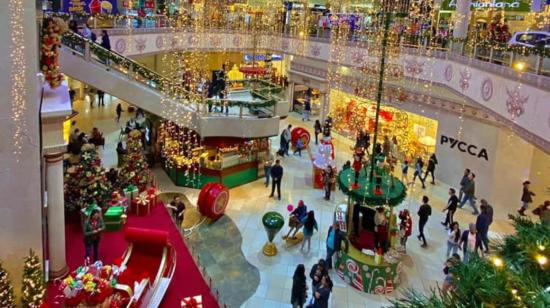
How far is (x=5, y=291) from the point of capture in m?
5.75

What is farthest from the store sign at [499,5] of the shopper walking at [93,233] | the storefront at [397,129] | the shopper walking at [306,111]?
the shopper walking at [93,233]

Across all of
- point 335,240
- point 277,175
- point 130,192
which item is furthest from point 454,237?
point 130,192

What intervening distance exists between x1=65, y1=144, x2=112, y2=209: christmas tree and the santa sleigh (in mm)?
2502

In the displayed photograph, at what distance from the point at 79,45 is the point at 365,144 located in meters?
8.69

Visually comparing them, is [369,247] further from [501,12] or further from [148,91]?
[501,12]

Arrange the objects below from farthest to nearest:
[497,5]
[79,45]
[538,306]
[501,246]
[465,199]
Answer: [497,5] → [465,199] → [79,45] → [501,246] → [538,306]

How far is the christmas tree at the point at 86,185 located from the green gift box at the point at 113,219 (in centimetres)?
48

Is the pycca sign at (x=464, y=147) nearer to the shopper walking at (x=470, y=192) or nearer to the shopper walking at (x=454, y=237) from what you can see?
the shopper walking at (x=470, y=192)

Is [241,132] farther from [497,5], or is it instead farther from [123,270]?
[497,5]

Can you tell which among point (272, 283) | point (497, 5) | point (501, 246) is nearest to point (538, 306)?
point (501, 246)

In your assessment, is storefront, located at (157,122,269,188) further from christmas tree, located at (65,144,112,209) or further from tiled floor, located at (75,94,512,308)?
christmas tree, located at (65,144,112,209)

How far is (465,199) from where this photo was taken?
12.8 meters

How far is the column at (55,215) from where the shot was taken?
7.00 meters

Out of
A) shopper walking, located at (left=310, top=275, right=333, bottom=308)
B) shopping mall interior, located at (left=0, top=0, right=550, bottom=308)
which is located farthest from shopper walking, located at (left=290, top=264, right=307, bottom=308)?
shopper walking, located at (left=310, top=275, right=333, bottom=308)
